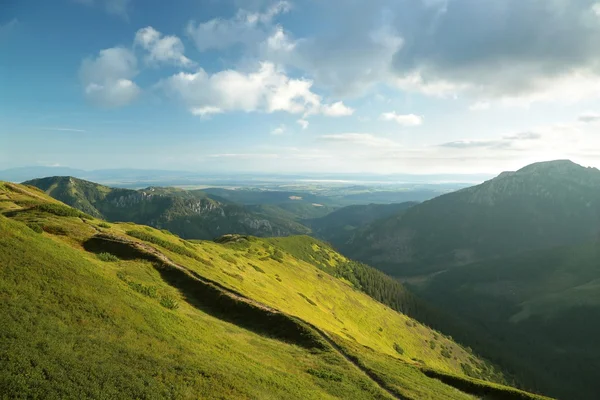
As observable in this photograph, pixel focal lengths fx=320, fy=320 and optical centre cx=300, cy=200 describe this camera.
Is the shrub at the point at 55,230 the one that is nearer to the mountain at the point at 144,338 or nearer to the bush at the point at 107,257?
the mountain at the point at 144,338

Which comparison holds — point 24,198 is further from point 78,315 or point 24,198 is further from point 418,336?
point 418,336

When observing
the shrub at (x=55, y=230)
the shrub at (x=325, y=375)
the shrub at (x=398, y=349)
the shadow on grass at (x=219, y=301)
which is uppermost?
the shrub at (x=55, y=230)

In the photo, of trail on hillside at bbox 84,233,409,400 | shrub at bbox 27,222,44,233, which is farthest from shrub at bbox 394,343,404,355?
shrub at bbox 27,222,44,233

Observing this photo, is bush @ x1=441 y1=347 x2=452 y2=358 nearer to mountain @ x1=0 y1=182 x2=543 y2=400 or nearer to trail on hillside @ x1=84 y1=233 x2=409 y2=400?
mountain @ x1=0 y1=182 x2=543 y2=400

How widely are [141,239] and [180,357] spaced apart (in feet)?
130

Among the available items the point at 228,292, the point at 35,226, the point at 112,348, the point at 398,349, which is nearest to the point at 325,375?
the point at 228,292

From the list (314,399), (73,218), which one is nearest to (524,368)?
(314,399)

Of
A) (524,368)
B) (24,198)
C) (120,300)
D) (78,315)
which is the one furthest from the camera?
(524,368)

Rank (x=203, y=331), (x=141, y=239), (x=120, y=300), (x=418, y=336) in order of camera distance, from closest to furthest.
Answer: (x=120, y=300)
(x=203, y=331)
(x=141, y=239)
(x=418, y=336)

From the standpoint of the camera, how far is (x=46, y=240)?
31359 mm

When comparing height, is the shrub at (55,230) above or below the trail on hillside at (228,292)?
above

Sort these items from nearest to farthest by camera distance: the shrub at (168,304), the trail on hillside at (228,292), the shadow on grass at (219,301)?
the shrub at (168,304) < the trail on hillside at (228,292) < the shadow on grass at (219,301)

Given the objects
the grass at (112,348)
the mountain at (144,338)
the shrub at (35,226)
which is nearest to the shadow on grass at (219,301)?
the mountain at (144,338)

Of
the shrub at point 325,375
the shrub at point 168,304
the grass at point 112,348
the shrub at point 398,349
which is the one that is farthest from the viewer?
the shrub at point 398,349
